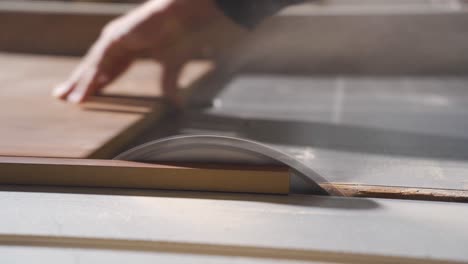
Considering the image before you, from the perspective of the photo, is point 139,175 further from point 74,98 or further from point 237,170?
point 74,98

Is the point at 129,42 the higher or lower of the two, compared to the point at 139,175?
higher

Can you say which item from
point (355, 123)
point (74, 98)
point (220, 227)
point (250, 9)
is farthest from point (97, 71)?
point (220, 227)

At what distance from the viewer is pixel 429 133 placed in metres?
0.70

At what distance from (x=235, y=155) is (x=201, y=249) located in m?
0.10

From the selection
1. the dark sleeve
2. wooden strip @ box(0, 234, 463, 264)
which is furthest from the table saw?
the dark sleeve

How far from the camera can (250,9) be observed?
87cm

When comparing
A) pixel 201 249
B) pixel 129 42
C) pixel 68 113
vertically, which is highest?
pixel 129 42

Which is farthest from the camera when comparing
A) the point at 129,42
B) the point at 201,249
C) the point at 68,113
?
the point at 129,42

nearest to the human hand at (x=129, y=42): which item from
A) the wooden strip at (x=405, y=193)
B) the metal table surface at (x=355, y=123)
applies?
the metal table surface at (x=355, y=123)

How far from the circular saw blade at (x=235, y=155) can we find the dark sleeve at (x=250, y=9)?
1.43 feet

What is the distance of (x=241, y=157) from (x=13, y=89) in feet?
1.75

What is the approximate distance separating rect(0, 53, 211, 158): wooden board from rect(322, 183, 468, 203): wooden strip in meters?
0.24

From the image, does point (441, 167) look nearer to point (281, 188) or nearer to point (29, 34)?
point (281, 188)

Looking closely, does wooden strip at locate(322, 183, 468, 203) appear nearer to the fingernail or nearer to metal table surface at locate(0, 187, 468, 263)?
metal table surface at locate(0, 187, 468, 263)
